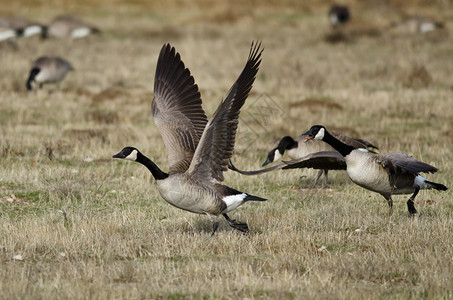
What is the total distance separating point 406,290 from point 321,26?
80.1 feet

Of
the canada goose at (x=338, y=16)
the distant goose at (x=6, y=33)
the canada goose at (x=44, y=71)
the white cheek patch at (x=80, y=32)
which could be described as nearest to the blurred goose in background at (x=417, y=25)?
the canada goose at (x=338, y=16)

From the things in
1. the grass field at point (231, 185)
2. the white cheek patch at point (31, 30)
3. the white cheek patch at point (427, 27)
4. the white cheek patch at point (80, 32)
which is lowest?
the grass field at point (231, 185)

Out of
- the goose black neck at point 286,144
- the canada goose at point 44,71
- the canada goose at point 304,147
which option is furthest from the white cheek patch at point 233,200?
the canada goose at point 44,71

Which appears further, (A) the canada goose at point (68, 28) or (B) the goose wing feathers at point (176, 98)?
(A) the canada goose at point (68, 28)

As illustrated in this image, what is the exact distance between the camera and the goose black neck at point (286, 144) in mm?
10188

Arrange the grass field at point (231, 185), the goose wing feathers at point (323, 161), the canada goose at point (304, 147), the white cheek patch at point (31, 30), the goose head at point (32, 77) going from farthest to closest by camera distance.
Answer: the white cheek patch at point (31, 30) → the goose head at point (32, 77) → the canada goose at point (304, 147) → the goose wing feathers at point (323, 161) → the grass field at point (231, 185)

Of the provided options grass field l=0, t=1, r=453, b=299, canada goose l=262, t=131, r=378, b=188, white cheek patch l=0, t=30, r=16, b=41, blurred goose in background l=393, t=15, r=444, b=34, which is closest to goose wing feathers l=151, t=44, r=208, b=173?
grass field l=0, t=1, r=453, b=299

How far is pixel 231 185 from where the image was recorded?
959cm

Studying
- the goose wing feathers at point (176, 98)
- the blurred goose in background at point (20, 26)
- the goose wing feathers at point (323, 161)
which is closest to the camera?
the goose wing feathers at point (323, 161)

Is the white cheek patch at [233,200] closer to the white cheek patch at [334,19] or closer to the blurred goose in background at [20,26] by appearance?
the blurred goose in background at [20,26]

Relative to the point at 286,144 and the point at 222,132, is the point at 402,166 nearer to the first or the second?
the point at 222,132

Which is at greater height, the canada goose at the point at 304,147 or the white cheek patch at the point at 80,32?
the white cheek patch at the point at 80,32

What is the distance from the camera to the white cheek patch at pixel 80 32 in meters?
26.0

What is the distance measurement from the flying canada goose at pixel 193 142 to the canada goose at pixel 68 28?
18.7 meters
